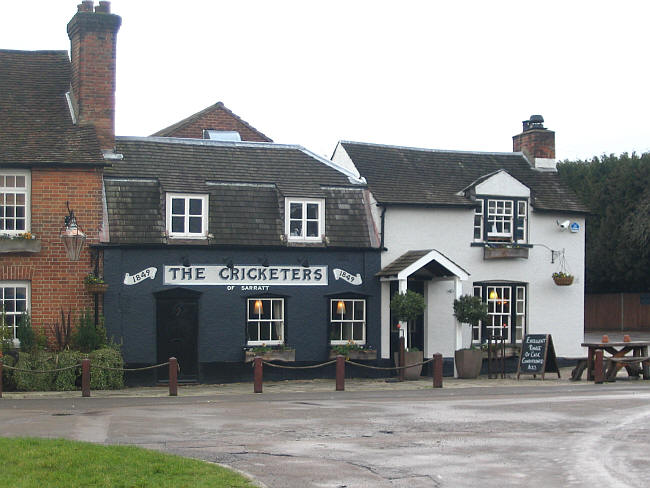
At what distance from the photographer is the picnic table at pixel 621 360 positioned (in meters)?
25.7

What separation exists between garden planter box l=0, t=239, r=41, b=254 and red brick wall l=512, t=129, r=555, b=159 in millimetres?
16298

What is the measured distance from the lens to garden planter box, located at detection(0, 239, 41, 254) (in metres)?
24.6

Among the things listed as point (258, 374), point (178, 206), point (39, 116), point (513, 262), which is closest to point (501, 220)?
point (513, 262)

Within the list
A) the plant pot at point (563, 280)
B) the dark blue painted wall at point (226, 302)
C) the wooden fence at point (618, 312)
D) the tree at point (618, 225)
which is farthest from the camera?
the wooden fence at point (618, 312)

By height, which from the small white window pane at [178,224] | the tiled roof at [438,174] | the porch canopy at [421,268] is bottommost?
the porch canopy at [421,268]

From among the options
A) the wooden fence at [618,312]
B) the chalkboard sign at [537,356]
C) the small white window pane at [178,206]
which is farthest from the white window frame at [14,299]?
the wooden fence at [618,312]

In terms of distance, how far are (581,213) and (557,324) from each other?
11.5 ft

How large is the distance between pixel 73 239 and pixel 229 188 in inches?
190

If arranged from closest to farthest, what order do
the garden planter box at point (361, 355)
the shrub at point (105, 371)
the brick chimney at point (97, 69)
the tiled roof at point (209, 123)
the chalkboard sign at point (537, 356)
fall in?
the shrub at point (105, 371) < the brick chimney at point (97, 69) < the chalkboard sign at point (537, 356) < the garden planter box at point (361, 355) < the tiled roof at point (209, 123)

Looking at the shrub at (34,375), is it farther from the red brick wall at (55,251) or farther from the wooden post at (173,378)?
the wooden post at (173,378)

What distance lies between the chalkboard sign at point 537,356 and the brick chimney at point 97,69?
12.4m

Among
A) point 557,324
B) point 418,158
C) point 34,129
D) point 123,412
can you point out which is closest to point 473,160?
point 418,158

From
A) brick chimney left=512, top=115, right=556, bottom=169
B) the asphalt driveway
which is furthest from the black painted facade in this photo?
→ brick chimney left=512, top=115, right=556, bottom=169

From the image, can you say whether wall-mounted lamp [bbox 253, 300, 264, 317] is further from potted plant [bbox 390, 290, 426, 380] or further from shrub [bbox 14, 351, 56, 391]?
shrub [bbox 14, 351, 56, 391]
